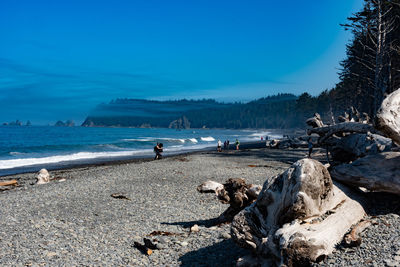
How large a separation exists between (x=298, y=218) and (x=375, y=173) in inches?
90.7

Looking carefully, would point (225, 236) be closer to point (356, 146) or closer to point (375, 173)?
point (375, 173)

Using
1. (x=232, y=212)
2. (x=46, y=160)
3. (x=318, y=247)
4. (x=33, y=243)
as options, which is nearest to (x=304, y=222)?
(x=318, y=247)

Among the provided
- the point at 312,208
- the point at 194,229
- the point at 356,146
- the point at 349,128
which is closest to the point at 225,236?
the point at 194,229

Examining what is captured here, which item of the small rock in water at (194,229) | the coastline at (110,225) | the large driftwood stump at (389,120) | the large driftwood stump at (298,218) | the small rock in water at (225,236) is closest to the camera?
the large driftwood stump at (298,218)

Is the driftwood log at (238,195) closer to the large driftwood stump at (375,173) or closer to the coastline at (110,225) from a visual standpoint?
the coastline at (110,225)

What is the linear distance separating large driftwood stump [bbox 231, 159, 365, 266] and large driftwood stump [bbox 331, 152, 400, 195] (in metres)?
0.64

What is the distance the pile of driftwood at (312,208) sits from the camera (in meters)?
4.10

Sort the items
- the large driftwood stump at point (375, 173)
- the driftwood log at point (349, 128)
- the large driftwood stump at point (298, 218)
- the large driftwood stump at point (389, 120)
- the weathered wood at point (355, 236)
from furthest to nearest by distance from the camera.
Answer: the driftwood log at point (349, 128)
the large driftwood stump at point (375, 173)
the large driftwood stump at point (389, 120)
the weathered wood at point (355, 236)
the large driftwood stump at point (298, 218)

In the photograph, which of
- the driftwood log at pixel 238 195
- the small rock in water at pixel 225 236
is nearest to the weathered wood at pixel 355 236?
the driftwood log at pixel 238 195

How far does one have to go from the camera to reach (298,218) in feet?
14.6

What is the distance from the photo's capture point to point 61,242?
21.4 ft

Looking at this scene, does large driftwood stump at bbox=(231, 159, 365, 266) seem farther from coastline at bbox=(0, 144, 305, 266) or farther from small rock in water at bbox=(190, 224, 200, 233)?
small rock in water at bbox=(190, 224, 200, 233)

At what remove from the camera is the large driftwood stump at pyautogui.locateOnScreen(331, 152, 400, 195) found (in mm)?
5473

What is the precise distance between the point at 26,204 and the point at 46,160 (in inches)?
966
